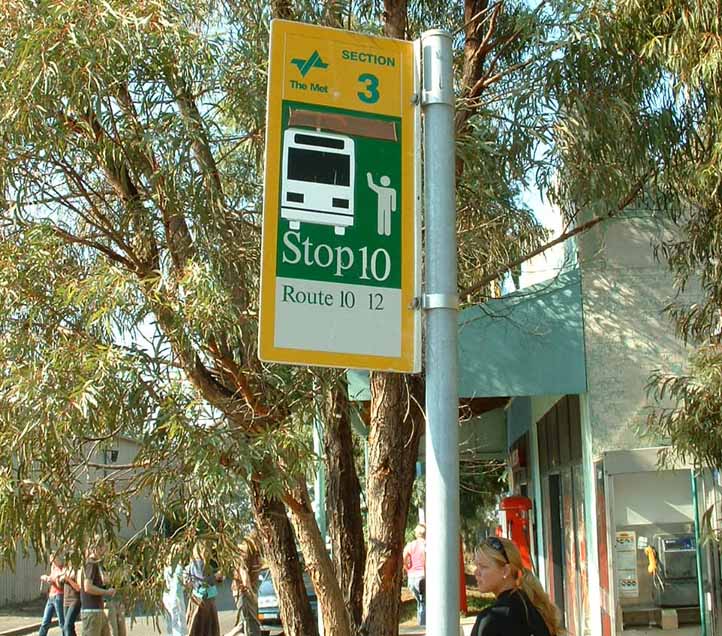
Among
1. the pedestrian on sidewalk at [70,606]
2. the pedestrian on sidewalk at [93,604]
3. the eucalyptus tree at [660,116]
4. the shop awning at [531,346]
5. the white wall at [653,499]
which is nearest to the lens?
the eucalyptus tree at [660,116]

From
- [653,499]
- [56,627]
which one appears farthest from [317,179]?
[56,627]

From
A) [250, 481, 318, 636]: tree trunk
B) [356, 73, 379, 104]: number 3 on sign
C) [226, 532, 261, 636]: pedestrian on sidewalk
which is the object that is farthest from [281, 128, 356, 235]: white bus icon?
[250, 481, 318, 636]: tree trunk

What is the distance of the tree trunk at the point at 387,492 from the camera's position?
644cm

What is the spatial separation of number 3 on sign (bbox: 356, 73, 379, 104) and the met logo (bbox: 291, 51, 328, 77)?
0.47 feet

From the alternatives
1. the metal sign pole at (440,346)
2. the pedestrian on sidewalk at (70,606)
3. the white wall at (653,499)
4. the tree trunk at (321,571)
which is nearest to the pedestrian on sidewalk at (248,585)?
the tree trunk at (321,571)

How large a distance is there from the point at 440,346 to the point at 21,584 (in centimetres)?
2913

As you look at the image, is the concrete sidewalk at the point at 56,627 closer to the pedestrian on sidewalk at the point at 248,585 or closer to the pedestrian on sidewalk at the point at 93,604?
the pedestrian on sidewalk at the point at 248,585

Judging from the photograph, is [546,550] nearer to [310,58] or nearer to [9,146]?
[9,146]

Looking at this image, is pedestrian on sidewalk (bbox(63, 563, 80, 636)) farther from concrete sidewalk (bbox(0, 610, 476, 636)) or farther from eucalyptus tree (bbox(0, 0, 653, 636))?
eucalyptus tree (bbox(0, 0, 653, 636))

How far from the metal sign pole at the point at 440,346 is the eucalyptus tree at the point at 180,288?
2.28 m

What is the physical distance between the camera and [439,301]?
11.3 ft

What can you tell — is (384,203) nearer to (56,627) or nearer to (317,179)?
(317,179)

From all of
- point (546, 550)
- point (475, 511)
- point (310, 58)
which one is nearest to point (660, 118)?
point (310, 58)

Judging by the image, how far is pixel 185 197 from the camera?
21.0ft
